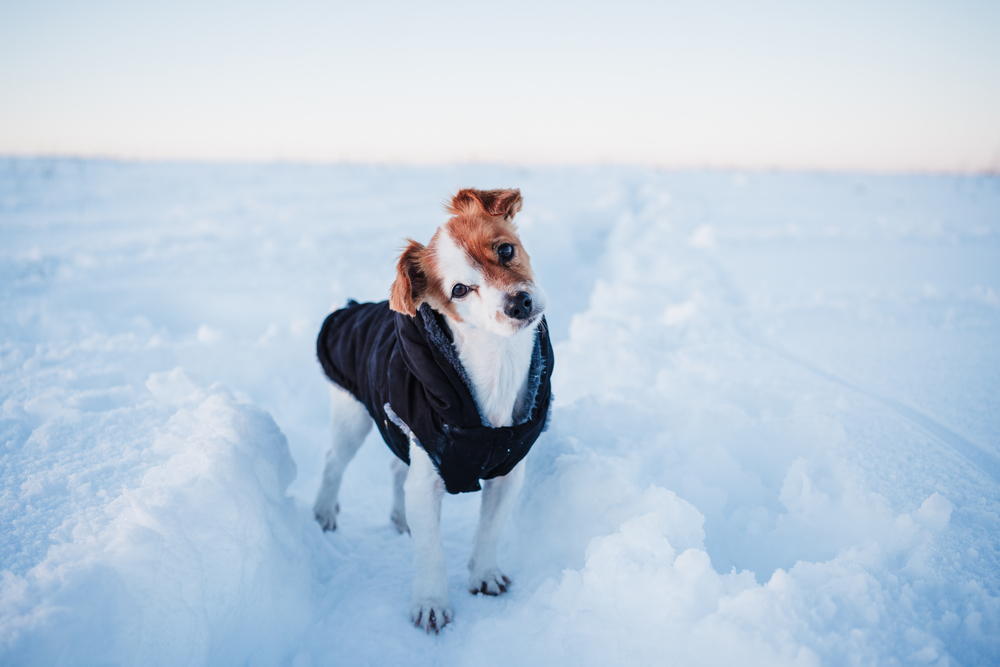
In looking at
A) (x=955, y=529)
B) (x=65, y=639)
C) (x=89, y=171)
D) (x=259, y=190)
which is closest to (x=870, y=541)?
(x=955, y=529)

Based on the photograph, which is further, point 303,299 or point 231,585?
point 303,299

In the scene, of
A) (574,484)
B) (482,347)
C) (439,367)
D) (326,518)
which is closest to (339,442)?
(326,518)

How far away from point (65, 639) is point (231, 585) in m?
0.55

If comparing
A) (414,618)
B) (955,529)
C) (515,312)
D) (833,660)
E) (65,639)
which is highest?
(515,312)

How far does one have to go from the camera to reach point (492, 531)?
94.5 inches

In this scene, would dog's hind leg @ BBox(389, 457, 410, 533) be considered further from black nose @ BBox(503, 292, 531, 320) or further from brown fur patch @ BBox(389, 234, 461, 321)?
black nose @ BBox(503, 292, 531, 320)

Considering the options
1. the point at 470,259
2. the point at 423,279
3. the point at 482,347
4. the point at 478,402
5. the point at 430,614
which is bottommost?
the point at 430,614

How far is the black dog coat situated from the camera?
207 cm

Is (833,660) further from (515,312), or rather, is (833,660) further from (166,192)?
(166,192)

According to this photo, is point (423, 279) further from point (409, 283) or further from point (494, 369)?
point (494, 369)

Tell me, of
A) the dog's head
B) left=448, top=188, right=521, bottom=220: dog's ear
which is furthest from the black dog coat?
left=448, top=188, right=521, bottom=220: dog's ear

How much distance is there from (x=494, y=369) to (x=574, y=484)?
0.79 m

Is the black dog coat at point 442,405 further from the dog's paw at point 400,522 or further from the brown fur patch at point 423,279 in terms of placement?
the dog's paw at point 400,522

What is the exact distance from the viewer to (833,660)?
1436 mm
